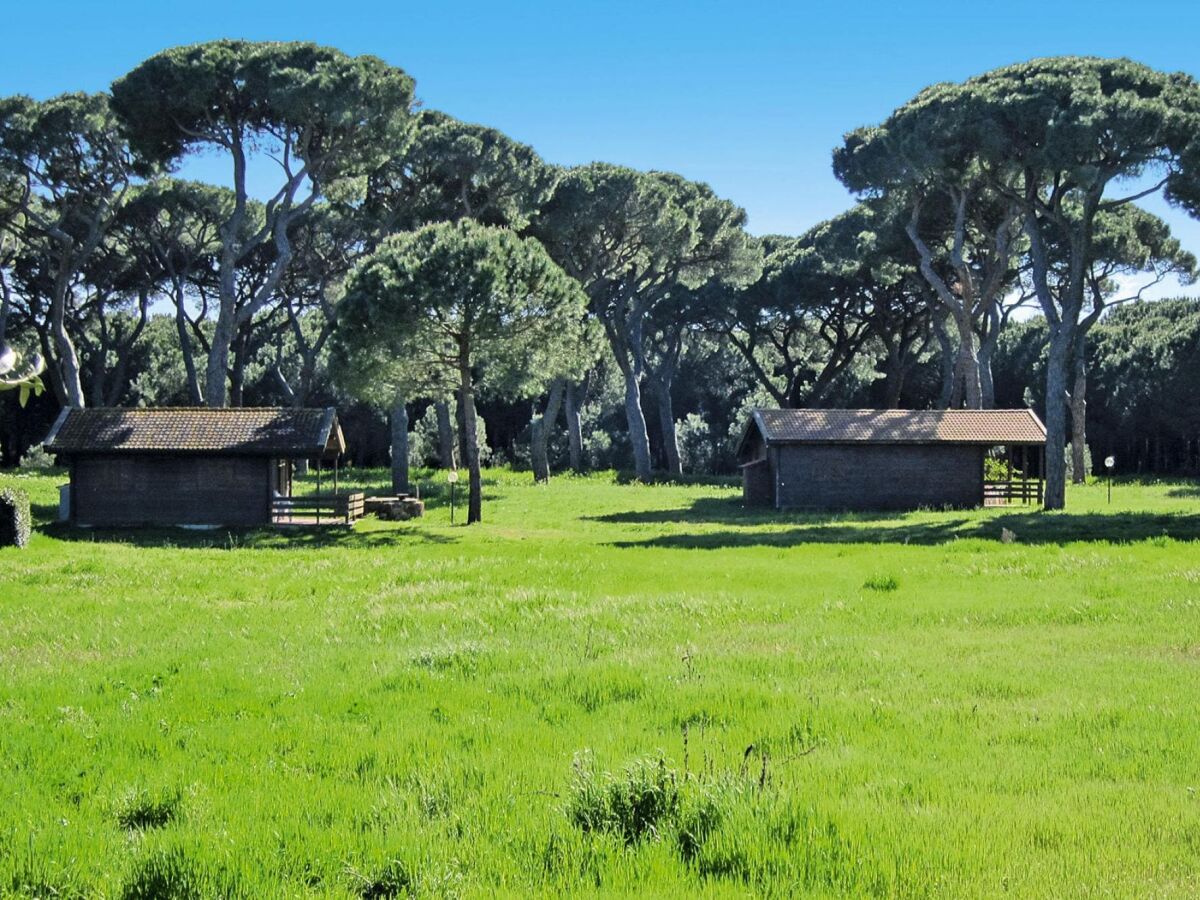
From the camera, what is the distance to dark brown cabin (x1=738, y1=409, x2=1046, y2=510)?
1634 inches

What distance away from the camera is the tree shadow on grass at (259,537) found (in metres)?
29.4

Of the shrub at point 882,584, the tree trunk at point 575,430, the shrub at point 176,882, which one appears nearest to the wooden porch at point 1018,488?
the tree trunk at point 575,430

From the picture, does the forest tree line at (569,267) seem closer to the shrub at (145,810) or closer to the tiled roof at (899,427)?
the tiled roof at (899,427)

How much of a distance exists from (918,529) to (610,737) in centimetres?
2403

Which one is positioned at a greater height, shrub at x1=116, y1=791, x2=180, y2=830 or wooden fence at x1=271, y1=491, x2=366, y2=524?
wooden fence at x1=271, y1=491, x2=366, y2=524

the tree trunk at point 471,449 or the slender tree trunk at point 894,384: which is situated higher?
the slender tree trunk at point 894,384

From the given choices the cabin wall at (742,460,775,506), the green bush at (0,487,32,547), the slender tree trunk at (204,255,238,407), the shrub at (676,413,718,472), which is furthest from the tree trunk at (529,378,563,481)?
the green bush at (0,487,32,547)

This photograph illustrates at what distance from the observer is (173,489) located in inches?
1387

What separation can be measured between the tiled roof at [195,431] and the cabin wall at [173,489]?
0.61 m

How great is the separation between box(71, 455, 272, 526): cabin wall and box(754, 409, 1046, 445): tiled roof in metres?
17.8

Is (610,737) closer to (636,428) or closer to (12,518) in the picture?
(12,518)

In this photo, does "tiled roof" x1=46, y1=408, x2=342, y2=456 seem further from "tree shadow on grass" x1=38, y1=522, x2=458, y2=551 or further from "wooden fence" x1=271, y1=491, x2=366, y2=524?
"tree shadow on grass" x1=38, y1=522, x2=458, y2=551

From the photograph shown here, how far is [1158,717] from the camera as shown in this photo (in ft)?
27.4

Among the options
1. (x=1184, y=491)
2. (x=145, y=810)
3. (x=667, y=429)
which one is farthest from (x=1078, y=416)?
(x=145, y=810)
